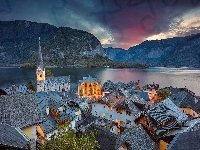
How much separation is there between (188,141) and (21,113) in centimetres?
1972

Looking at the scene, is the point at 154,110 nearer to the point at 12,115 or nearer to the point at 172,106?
the point at 172,106

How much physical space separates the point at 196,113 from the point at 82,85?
64371 millimetres

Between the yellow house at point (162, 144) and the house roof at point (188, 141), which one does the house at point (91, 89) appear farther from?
the house roof at point (188, 141)

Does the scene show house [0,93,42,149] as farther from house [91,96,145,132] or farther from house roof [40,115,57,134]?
house [91,96,145,132]

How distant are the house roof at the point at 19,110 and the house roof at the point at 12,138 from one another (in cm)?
858

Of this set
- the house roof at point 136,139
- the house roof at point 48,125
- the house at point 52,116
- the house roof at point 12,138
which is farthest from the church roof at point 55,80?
the house roof at point 12,138

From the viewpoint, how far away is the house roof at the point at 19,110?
28.6m

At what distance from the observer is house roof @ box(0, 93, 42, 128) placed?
28.6 m

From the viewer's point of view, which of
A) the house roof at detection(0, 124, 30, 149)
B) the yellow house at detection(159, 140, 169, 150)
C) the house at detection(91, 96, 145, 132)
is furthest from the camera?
the house at detection(91, 96, 145, 132)

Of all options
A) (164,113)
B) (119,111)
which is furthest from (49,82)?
(164,113)

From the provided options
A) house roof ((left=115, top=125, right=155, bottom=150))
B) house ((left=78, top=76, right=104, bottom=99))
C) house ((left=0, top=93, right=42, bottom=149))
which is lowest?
house ((left=78, top=76, right=104, bottom=99))

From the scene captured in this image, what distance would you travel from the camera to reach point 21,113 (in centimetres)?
2997

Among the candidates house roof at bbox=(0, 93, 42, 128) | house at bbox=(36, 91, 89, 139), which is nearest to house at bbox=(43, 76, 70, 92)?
house at bbox=(36, 91, 89, 139)

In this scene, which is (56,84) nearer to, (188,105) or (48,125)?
(188,105)
